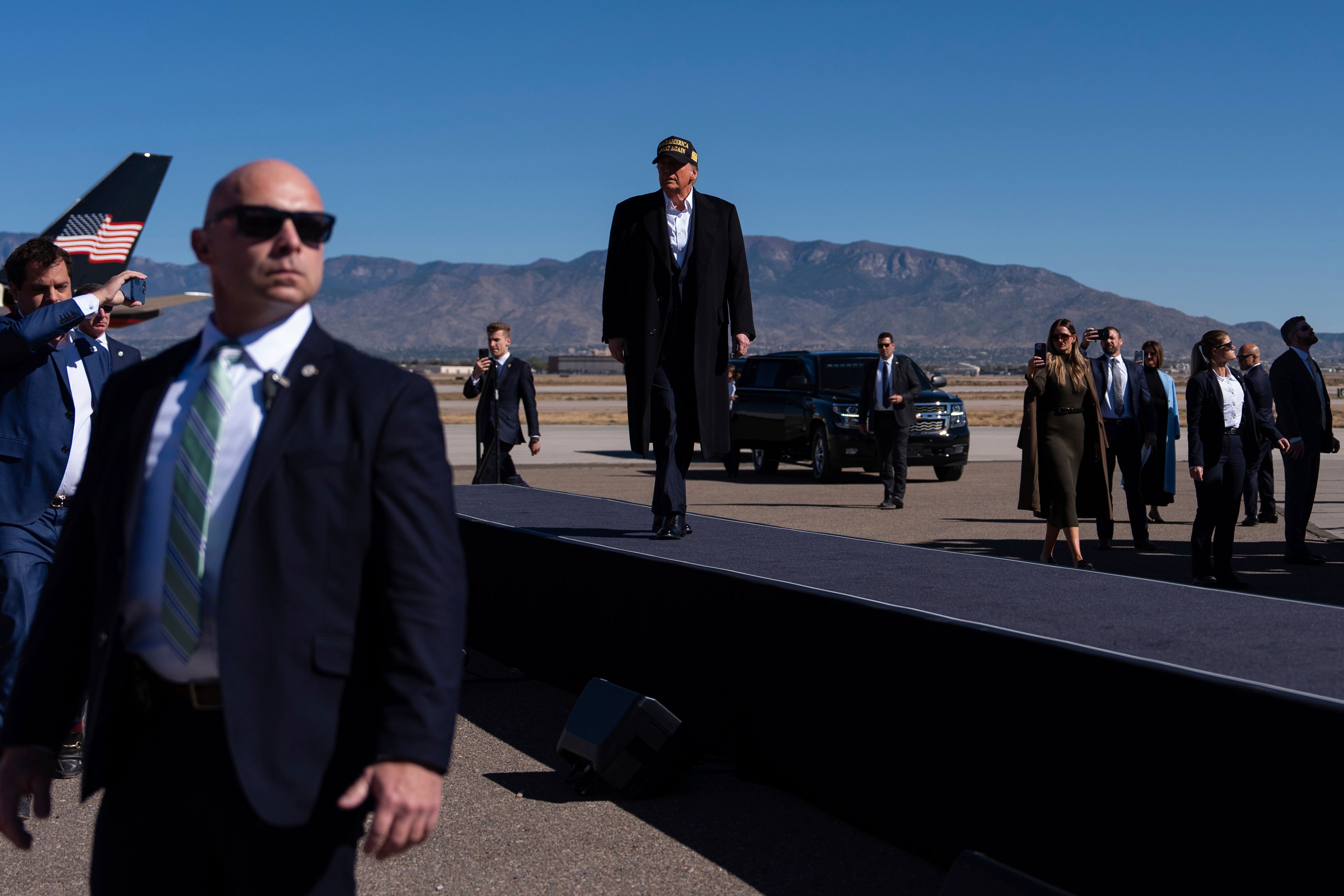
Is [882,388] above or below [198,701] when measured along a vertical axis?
above

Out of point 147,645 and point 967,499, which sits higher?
point 147,645

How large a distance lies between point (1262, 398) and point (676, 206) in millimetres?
6630

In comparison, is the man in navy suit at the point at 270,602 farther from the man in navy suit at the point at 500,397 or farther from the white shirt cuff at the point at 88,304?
the man in navy suit at the point at 500,397

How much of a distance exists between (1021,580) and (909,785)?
1.36m

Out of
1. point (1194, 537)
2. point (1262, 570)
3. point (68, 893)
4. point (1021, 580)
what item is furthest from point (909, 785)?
point (1262, 570)

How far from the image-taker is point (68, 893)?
13.8 feet

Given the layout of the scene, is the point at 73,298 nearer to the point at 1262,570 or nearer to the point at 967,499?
the point at 1262,570

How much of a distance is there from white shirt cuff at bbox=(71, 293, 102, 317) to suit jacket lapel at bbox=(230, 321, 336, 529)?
335 cm

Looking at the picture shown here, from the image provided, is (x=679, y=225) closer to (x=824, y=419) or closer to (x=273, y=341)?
(x=273, y=341)

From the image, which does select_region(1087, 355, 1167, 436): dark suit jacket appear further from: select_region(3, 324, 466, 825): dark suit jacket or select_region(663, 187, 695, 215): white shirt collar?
select_region(3, 324, 466, 825): dark suit jacket

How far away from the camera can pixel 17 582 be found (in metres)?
5.23

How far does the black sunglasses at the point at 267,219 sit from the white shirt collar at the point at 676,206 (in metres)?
4.51

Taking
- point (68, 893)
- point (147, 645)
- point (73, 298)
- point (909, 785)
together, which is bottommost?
point (68, 893)

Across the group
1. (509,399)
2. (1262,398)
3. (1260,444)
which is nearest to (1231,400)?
(1262,398)
